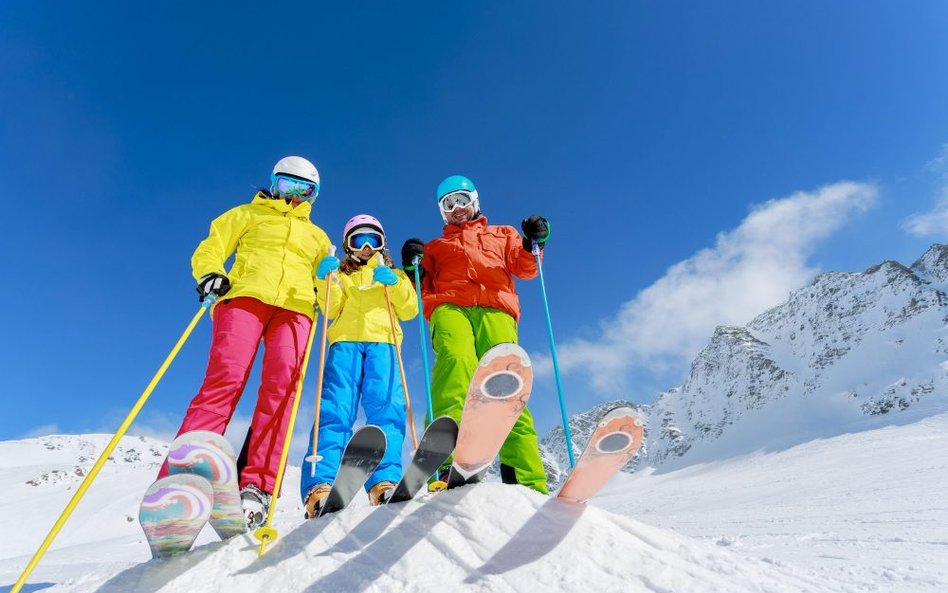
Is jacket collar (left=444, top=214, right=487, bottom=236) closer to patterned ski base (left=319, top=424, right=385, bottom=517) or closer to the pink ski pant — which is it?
the pink ski pant

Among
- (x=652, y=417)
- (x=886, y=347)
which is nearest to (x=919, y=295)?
→ (x=886, y=347)

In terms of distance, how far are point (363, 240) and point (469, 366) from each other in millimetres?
2206

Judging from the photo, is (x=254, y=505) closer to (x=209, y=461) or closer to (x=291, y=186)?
(x=209, y=461)

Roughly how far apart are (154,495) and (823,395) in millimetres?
100839

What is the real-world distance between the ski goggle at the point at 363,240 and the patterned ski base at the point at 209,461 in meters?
3.15

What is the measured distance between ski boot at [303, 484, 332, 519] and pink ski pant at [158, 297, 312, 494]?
271 mm

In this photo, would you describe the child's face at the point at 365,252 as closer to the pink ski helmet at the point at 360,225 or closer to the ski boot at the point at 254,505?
the pink ski helmet at the point at 360,225

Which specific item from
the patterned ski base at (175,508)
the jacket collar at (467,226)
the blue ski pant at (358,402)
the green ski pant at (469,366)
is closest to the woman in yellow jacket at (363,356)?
the blue ski pant at (358,402)

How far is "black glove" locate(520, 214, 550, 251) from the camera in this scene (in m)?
5.00

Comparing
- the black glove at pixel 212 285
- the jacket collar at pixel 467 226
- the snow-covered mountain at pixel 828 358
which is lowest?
the black glove at pixel 212 285

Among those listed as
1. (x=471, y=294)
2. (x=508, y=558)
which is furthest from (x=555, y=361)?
(x=508, y=558)

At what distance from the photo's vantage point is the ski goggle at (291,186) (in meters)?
4.89

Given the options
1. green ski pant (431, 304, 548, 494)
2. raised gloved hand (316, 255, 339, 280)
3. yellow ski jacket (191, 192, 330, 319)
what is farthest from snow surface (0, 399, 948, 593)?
raised gloved hand (316, 255, 339, 280)

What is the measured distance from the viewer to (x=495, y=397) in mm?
2516
